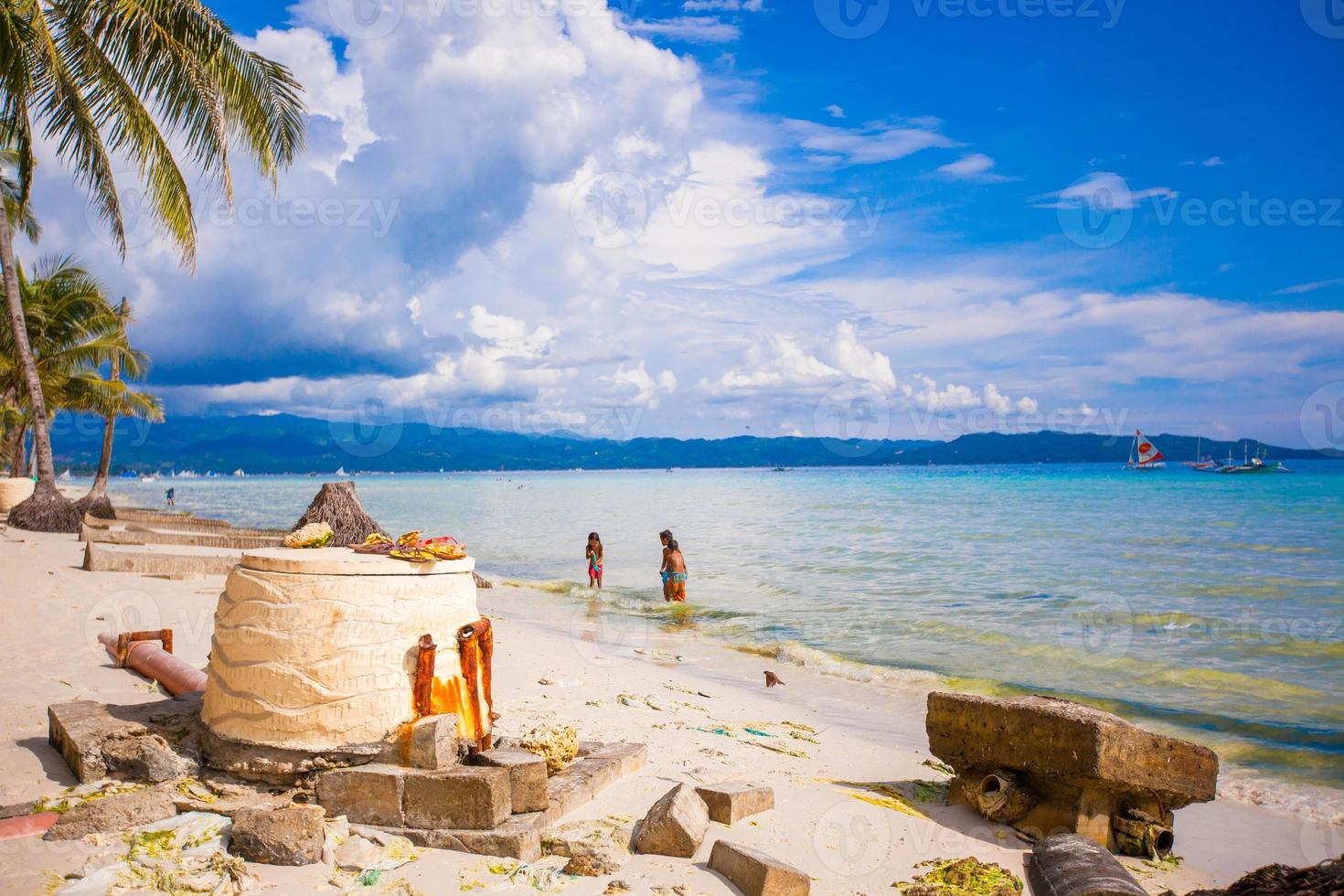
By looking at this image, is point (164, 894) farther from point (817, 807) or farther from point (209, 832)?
point (817, 807)

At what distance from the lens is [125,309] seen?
35906 mm

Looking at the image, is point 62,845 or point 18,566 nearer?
point 62,845

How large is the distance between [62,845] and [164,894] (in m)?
0.78

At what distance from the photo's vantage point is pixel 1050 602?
1675 centimetres

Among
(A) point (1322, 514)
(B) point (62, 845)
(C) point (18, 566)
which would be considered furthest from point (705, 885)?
(A) point (1322, 514)

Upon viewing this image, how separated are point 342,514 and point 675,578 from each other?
6.90 meters

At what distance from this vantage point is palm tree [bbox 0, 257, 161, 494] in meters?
25.9

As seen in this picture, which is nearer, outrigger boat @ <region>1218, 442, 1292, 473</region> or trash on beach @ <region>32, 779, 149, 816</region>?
trash on beach @ <region>32, 779, 149, 816</region>

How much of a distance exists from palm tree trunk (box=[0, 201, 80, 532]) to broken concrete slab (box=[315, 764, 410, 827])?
1962 cm

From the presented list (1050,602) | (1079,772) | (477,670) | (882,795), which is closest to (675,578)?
(1050,602)

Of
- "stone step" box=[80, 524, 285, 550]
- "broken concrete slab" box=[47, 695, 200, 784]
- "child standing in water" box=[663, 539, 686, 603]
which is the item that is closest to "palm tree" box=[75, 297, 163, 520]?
"stone step" box=[80, 524, 285, 550]

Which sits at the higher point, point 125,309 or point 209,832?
point 125,309

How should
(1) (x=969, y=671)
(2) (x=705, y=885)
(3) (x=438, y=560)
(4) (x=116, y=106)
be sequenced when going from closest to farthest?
(2) (x=705, y=885), (3) (x=438, y=560), (1) (x=969, y=671), (4) (x=116, y=106)

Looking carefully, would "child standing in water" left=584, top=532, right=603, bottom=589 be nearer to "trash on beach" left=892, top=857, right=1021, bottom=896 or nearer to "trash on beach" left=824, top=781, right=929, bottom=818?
"trash on beach" left=824, top=781, right=929, bottom=818
